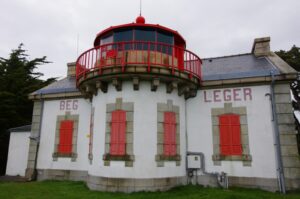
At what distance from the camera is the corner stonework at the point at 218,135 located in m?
9.40

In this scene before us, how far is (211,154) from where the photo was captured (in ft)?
32.5

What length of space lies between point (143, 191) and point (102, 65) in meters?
4.94

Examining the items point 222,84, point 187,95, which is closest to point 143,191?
point 187,95

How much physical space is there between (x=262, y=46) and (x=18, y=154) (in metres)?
15.1

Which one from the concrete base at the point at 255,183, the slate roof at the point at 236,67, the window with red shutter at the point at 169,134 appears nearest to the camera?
the concrete base at the point at 255,183

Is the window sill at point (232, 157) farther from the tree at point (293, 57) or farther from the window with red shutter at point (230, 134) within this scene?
the tree at point (293, 57)

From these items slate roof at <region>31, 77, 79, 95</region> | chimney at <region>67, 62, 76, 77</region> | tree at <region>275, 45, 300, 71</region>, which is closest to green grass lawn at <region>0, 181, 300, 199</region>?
slate roof at <region>31, 77, 79, 95</region>

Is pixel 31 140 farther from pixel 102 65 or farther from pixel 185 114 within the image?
pixel 185 114

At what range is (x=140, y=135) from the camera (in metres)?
9.01

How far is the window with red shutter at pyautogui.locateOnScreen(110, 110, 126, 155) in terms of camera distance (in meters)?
9.01

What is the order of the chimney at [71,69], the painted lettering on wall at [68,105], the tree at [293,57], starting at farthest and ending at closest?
the tree at [293,57] → the chimney at [71,69] → the painted lettering on wall at [68,105]

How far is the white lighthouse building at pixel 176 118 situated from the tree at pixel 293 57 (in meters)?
14.8

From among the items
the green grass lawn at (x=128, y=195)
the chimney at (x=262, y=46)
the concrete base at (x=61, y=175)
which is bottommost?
the green grass lawn at (x=128, y=195)

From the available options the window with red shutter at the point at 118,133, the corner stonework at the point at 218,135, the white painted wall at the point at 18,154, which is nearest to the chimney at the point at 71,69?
the white painted wall at the point at 18,154
